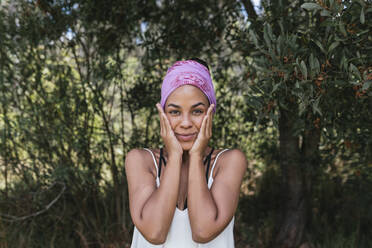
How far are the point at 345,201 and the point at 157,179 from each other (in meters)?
3.75

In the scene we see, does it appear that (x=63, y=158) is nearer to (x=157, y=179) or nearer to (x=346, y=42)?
(x=157, y=179)

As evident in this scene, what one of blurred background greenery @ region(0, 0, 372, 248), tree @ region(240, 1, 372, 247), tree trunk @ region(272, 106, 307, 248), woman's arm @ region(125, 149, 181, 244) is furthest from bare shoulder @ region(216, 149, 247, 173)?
tree trunk @ region(272, 106, 307, 248)

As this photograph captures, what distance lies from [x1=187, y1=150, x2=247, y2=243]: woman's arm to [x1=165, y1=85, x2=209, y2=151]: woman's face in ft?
0.47

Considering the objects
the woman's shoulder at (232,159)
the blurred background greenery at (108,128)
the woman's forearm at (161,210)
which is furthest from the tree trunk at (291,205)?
the woman's forearm at (161,210)

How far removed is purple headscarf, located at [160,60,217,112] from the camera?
1.98 meters

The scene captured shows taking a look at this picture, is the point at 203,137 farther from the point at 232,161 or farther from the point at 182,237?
the point at 182,237

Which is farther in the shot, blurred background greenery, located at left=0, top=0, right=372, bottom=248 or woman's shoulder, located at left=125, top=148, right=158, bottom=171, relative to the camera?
blurred background greenery, located at left=0, top=0, right=372, bottom=248

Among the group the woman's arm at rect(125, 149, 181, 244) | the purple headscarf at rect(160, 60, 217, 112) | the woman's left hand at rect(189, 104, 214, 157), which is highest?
the purple headscarf at rect(160, 60, 217, 112)

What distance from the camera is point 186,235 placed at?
1.88m

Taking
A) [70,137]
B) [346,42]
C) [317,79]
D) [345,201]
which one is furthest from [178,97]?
[345,201]

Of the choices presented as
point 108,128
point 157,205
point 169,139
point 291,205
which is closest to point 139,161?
point 169,139

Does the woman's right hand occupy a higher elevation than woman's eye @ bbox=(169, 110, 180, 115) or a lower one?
lower

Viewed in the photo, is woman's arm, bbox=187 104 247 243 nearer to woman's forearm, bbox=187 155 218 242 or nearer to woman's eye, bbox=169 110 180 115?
woman's forearm, bbox=187 155 218 242

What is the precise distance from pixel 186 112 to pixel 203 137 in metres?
0.17
